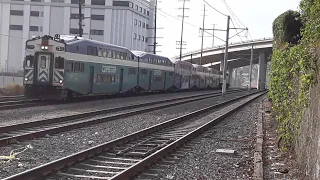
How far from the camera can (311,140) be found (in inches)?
277

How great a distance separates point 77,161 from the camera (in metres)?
8.48

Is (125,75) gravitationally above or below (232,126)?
above

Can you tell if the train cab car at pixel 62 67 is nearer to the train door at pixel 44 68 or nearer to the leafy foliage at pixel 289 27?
the train door at pixel 44 68

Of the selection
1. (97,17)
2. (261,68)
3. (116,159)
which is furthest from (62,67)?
(261,68)

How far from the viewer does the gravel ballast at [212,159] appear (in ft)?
26.9

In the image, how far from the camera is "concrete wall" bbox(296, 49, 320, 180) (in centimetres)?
640

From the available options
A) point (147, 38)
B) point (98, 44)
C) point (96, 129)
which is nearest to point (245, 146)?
point (96, 129)

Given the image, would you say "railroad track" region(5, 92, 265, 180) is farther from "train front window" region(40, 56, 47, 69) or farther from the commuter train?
"train front window" region(40, 56, 47, 69)

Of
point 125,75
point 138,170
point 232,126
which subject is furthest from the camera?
point 125,75

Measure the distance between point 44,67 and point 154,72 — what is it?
16.5m

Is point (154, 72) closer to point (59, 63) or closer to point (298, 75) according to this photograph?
point (59, 63)

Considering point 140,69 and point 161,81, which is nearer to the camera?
point 140,69

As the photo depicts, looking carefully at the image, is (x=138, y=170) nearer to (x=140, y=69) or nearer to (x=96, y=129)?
(x=96, y=129)

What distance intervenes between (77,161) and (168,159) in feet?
6.79
